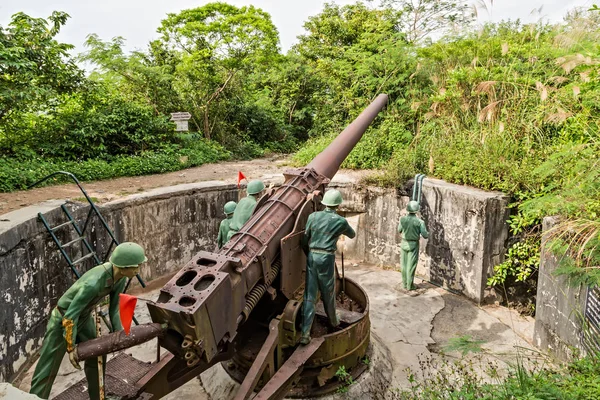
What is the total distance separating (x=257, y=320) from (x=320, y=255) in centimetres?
104

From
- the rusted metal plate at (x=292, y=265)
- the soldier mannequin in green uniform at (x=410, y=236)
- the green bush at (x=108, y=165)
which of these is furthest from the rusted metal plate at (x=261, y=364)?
the green bush at (x=108, y=165)

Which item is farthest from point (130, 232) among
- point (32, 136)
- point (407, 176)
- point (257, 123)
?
point (257, 123)

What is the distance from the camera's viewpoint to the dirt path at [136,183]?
6.50m

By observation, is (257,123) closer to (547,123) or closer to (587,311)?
(547,123)

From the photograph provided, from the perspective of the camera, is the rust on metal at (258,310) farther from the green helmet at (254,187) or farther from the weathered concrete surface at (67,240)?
the weathered concrete surface at (67,240)

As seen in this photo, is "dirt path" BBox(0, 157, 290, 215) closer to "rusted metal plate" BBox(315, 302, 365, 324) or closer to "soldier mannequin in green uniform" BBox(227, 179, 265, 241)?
"soldier mannequin in green uniform" BBox(227, 179, 265, 241)

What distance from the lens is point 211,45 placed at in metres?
13.6

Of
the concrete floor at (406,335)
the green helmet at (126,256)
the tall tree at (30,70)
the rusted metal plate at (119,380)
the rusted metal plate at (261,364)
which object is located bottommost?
the concrete floor at (406,335)

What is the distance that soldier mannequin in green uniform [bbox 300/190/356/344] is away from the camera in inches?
161

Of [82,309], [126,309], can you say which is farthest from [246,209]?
[126,309]

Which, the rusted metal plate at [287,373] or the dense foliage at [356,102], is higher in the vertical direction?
the dense foliage at [356,102]

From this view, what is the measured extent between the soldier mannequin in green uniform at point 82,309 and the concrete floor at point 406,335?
118cm

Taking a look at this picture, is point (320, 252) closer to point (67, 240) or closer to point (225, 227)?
point (225, 227)

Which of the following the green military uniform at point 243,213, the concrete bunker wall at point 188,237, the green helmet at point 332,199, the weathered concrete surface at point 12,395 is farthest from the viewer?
the green military uniform at point 243,213
